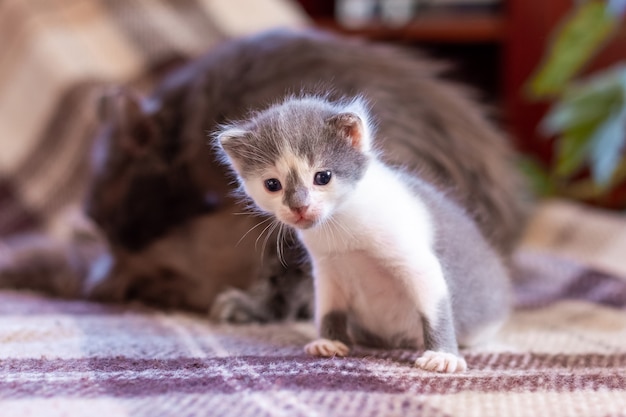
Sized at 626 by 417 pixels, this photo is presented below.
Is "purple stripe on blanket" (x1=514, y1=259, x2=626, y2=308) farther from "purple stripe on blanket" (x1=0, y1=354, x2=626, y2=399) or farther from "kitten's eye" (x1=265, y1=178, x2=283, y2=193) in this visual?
"kitten's eye" (x1=265, y1=178, x2=283, y2=193)

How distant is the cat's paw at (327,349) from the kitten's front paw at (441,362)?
0.38 feet

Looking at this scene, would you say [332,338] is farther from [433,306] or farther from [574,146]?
[574,146]

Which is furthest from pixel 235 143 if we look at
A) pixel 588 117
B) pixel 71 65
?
pixel 71 65

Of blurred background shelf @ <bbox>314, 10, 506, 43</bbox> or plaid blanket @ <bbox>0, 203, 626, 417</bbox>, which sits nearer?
plaid blanket @ <bbox>0, 203, 626, 417</bbox>

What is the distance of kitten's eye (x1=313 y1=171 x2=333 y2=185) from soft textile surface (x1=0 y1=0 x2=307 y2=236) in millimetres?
1570

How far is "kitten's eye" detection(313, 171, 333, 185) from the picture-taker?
39.4 inches

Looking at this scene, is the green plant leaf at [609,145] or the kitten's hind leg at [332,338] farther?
the green plant leaf at [609,145]

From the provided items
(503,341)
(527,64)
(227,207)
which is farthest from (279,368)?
(527,64)

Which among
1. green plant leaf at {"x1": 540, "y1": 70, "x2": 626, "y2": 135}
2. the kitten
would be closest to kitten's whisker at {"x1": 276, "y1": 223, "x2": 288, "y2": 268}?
the kitten

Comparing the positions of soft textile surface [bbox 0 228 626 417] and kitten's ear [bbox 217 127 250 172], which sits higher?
kitten's ear [bbox 217 127 250 172]

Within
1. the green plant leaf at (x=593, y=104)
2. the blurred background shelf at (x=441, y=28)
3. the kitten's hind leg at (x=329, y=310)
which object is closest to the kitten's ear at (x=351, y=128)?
the kitten's hind leg at (x=329, y=310)

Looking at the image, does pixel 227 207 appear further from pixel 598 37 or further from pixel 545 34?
pixel 545 34

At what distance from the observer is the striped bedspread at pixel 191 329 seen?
35.2 inches

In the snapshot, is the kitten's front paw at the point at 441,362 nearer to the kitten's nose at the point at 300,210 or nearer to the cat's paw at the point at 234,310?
the kitten's nose at the point at 300,210
